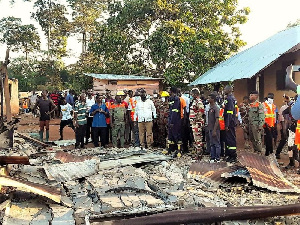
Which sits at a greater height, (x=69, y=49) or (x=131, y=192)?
(x=69, y=49)

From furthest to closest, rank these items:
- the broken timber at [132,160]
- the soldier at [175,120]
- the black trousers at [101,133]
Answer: the black trousers at [101,133]
the soldier at [175,120]
the broken timber at [132,160]

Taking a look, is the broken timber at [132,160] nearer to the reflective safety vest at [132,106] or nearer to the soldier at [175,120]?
the soldier at [175,120]

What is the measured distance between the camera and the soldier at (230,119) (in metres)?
7.58

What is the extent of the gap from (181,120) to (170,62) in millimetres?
11237

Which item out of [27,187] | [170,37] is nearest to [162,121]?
[27,187]

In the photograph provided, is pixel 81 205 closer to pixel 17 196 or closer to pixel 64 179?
pixel 17 196

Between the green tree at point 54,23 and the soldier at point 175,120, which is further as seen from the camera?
the green tree at point 54,23

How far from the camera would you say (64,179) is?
573cm

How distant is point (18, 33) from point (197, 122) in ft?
83.3

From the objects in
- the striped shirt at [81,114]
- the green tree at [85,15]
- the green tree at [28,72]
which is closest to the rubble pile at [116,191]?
Result: the striped shirt at [81,114]

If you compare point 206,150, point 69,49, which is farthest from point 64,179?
point 69,49

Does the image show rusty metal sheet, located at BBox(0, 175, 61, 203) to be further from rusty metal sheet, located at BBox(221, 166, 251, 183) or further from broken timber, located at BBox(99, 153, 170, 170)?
→ rusty metal sheet, located at BBox(221, 166, 251, 183)

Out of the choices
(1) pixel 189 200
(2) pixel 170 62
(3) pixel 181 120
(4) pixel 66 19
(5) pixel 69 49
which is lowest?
(1) pixel 189 200

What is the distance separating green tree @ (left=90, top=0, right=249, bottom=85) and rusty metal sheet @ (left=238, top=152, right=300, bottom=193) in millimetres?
12776
